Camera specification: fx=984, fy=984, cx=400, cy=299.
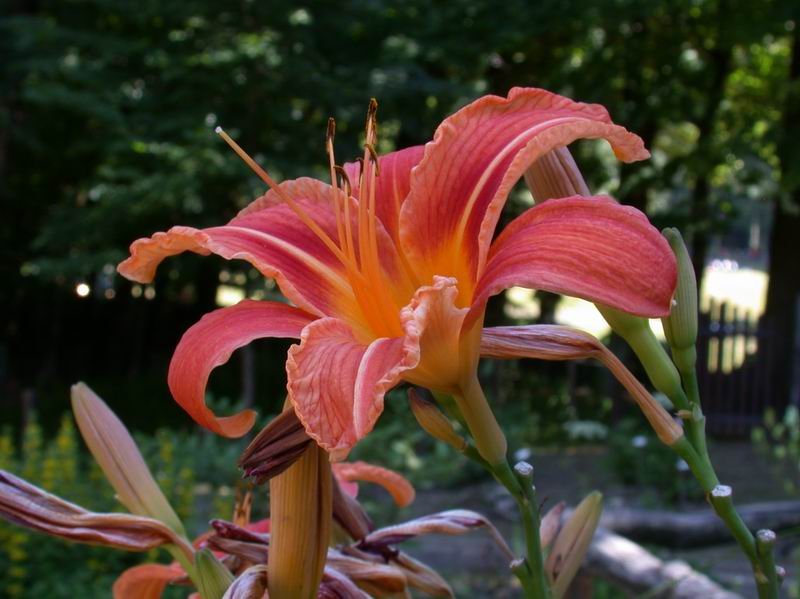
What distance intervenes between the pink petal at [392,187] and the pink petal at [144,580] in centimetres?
35

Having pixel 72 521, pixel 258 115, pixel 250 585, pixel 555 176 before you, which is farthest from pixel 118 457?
pixel 258 115

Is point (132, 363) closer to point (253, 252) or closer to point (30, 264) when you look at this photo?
point (30, 264)

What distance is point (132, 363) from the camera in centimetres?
1298

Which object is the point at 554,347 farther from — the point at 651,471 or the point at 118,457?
the point at 651,471

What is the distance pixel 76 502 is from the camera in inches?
175

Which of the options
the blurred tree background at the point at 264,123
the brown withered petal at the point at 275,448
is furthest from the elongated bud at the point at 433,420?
the blurred tree background at the point at 264,123

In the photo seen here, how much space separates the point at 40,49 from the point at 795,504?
6211 mm

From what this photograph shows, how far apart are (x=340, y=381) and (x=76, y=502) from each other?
13.8 feet

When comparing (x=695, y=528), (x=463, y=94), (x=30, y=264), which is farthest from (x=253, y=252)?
(x=30, y=264)

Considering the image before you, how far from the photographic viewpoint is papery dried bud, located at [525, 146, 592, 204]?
0.75 m

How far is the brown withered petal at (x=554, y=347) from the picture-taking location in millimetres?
719

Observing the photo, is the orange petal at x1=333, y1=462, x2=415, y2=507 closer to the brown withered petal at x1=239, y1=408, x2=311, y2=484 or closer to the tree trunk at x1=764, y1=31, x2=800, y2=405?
the brown withered petal at x1=239, y1=408, x2=311, y2=484

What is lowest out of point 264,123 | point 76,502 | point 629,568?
point 76,502

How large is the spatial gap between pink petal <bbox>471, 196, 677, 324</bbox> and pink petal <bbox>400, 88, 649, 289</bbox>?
0.04 m
